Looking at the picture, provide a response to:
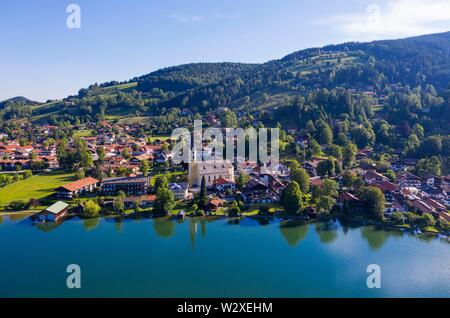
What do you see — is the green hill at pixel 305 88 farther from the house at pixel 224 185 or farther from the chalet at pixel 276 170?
the house at pixel 224 185

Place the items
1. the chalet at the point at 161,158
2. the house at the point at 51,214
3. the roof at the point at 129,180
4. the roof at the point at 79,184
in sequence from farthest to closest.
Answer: the chalet at the point at 161,158 → the roof at the point at 129,180 → the roof at the point at 79,184 → the house at the point at 51,214

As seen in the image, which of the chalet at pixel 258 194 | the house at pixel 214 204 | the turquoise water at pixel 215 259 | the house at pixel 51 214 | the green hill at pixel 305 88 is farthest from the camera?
the green hill at pixel 305 88

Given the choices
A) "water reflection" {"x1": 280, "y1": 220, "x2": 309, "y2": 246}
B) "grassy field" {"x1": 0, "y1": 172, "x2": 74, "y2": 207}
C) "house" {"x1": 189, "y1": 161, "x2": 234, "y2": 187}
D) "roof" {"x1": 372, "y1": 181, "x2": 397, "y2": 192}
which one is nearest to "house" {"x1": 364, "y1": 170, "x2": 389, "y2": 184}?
"roof" {"x1": 372, "y1": 181, "x2": 397, "y2": 192}

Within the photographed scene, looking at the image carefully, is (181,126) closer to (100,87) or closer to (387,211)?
(387,211)

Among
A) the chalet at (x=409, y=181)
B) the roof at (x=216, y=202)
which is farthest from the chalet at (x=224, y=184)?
the chalet at (x=409, y=181)

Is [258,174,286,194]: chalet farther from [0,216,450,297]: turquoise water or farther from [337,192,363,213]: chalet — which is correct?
[0,216,450,297]: turquoise water

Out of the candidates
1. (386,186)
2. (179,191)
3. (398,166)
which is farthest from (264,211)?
(398,166)
